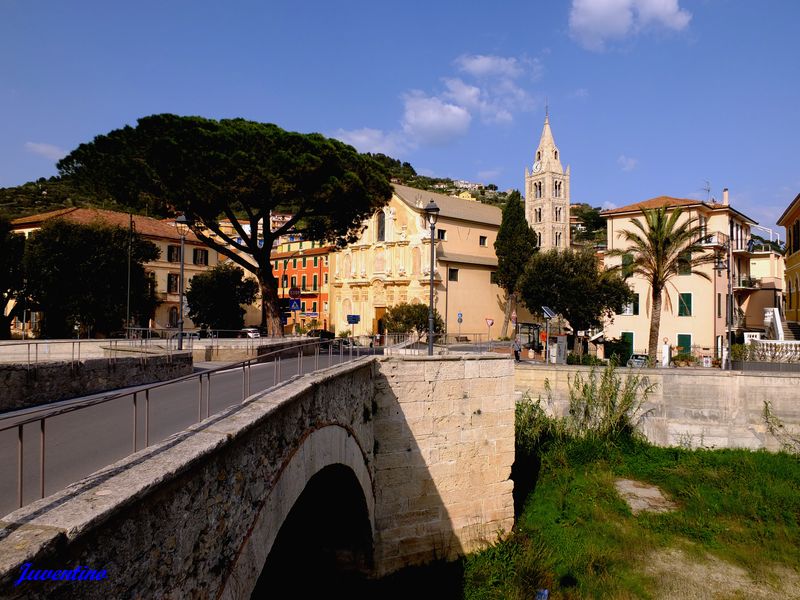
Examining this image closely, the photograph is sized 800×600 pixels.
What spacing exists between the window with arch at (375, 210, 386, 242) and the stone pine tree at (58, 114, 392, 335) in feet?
84.2

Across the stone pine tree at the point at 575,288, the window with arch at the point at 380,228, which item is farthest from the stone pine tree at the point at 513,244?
the window with arch at the point at 380,228

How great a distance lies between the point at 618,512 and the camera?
18.1m

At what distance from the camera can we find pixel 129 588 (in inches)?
138

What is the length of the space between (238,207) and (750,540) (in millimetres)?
23298

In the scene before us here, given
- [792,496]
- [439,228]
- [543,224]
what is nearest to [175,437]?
[792,496]

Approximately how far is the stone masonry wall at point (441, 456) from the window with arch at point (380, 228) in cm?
3685

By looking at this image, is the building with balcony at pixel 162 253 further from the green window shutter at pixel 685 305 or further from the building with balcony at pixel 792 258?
the building with balcony at pixel 792 258

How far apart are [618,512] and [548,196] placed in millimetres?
48987

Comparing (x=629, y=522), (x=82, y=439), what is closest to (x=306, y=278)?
(x=629, y=522)

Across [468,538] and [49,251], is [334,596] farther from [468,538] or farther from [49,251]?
[49,251]

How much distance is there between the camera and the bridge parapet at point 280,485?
3164 mm

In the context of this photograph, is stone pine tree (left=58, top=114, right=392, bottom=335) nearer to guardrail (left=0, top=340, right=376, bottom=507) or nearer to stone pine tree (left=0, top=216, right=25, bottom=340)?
guardrail (left=0, top=340, right=376, bottom=507)

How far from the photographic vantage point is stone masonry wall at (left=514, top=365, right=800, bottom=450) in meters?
22.0

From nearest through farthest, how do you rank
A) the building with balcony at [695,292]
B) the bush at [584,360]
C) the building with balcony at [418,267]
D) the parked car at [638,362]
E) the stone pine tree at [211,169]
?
the stone pine tree at [211,169]
the parked car at [638,362]
the bush at [584,360]
the building with balcony at [695,292]
the building with balcony at [418,267]
